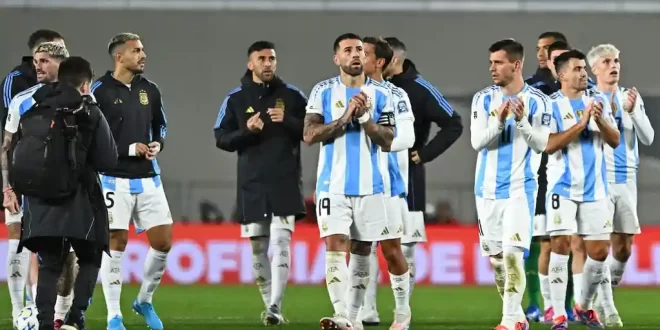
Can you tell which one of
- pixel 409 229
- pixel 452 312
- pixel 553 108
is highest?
pixel 553 108

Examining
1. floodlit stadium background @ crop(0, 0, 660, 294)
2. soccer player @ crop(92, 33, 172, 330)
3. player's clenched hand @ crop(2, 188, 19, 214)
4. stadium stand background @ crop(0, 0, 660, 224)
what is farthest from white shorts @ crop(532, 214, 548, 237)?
stadium stand background @ crop(0, 0, 660, 224)

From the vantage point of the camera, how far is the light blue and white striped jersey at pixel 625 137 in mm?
10875

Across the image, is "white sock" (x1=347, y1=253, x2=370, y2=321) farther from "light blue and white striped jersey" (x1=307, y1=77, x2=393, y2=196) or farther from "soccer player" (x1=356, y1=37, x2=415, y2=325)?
"light blue and white striped jersey" (x1=307, y1=77, x2=393, y2=196)

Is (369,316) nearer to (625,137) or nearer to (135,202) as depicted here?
(135,202)

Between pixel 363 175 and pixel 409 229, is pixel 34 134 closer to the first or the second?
pixel 363 175

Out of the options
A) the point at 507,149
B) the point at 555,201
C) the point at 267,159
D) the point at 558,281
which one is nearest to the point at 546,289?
the point at 558,281

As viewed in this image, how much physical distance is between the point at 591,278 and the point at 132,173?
3714mm

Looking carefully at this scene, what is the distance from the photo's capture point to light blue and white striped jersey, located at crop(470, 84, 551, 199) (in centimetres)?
926

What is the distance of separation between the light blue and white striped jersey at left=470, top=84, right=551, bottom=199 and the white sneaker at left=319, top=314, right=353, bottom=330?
148cm

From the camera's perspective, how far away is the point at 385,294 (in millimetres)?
15656

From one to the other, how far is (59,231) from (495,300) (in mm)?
7518

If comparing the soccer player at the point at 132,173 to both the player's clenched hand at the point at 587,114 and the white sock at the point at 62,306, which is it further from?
the player's clenched hand at the point at 587,114

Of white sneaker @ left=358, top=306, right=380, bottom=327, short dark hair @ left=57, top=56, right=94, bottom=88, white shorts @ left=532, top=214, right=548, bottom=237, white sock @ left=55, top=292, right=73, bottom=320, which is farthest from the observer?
white shorts @ left=532, top=214, right=548, bottom=237

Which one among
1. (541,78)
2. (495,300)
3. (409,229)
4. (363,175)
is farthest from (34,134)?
(495,300)
